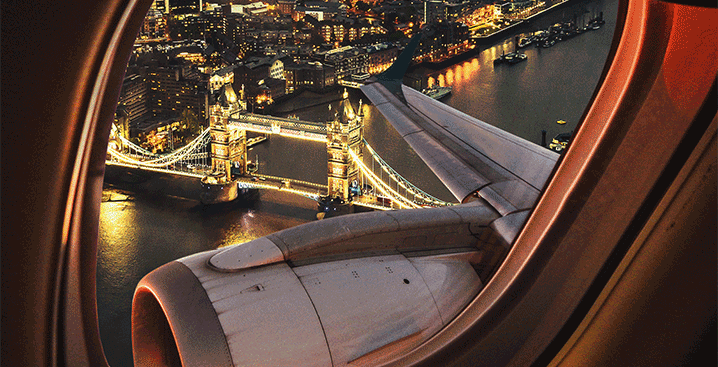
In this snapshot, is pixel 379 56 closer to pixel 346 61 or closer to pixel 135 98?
pixel 346 61

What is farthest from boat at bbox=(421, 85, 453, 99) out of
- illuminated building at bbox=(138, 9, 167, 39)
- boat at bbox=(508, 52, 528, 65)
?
illuminated building at bbox=(138, 9, 167, 39)

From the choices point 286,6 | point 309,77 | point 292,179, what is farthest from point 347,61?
point 286,6

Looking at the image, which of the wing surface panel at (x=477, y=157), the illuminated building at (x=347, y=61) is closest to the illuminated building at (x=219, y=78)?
the illuminated building at (x=347, y=61)

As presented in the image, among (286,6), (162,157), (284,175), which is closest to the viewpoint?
(284,175)

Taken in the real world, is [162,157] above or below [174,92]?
below

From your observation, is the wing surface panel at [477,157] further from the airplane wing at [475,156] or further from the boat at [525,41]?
the boat at [525,41]

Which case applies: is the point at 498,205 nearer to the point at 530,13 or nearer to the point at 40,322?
the point at 40,322
